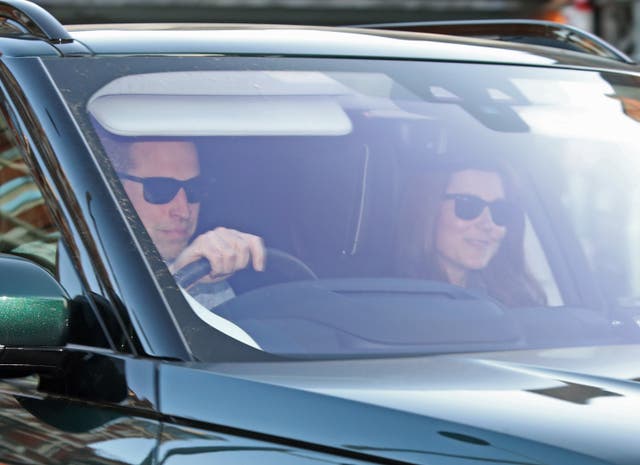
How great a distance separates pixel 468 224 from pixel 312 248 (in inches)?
19.9

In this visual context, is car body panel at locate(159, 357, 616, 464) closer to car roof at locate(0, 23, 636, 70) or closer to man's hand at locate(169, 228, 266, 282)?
man's hand at locate(169, 228, 266, 282)

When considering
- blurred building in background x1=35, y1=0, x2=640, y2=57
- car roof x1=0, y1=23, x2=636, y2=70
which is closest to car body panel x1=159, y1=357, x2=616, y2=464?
car roof x1=0, y1=23, x2=636, y2=70

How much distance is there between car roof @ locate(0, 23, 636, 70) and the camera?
272 cm

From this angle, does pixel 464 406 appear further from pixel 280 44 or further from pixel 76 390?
pixel 280 44

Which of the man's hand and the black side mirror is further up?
the man's hand

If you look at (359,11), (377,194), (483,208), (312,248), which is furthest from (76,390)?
(359,11)

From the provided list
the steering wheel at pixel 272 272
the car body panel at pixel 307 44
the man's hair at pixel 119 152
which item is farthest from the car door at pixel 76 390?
the car body panel at pixel 307 44

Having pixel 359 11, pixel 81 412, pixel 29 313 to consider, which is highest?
pixel 359 11

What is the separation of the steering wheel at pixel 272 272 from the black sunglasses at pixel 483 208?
551 mm

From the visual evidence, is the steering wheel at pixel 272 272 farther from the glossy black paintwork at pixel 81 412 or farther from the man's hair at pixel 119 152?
the glossy black paintwork at pixel 81 412

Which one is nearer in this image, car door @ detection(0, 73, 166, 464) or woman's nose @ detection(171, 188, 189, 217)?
car door @ detection(0, 73, 166, 464)

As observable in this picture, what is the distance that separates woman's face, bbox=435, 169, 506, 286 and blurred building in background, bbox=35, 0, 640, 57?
1422cm

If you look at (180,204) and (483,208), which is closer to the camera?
(180,204)

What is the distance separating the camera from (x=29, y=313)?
7.28 ft
